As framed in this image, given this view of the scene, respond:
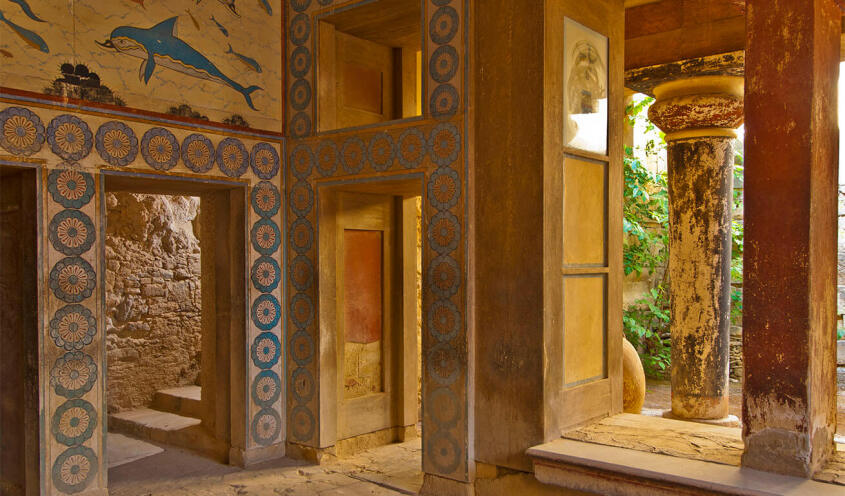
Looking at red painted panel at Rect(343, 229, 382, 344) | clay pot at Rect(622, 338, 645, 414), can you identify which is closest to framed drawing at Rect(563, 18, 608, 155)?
clay pot at Rect(622, 338, 645, 414)

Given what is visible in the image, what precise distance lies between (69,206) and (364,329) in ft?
8.10

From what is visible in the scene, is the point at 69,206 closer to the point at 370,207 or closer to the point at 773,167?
the point at 370,207

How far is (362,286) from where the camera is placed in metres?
5.86

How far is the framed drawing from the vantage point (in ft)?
14.9

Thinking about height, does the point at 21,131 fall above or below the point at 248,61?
below

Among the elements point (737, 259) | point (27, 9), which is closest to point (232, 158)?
point (27, 9)

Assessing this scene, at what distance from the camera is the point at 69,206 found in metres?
4.45

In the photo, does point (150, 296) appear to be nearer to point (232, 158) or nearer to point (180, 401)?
point (180, 401)

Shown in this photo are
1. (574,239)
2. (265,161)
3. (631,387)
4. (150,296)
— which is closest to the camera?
(574,239)

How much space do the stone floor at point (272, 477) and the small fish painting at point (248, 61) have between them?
10.2 feet

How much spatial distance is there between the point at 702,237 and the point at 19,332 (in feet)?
17.0

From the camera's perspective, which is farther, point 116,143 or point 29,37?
point 116,143

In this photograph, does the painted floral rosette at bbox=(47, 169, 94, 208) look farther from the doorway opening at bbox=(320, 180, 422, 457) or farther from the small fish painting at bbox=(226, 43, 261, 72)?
the doorway opening at bbox=(320, 180, 422, 457)


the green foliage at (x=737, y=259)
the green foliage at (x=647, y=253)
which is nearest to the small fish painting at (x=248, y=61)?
the green foliage at (x=647, y=253)
